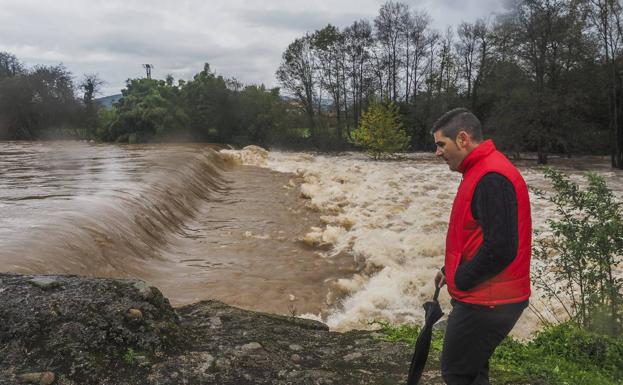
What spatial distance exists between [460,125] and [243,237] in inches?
445

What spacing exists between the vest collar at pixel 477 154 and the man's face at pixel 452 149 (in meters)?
0.04

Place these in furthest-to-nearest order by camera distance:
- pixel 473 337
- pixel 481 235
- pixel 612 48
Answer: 1. pixel 612 48
2. pixel 473 337
3. pixel 481 235

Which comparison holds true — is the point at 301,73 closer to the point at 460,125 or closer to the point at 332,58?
the point at 332,58

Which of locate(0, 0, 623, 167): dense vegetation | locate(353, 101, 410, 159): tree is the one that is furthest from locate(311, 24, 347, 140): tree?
locate(353, 101, 410, 159): tree

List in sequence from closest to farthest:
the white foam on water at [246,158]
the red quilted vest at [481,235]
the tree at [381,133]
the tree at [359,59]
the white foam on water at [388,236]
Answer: the red quilted vest at [481,235] → the white foam on water at [388,236] → the white foam on water at [246,158] → the tree at [381,133] → the tree at [359,59]

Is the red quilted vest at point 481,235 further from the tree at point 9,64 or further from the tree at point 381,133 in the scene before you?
the tree at point 9,64

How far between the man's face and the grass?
7.35 feet

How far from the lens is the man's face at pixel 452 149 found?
2959 mm

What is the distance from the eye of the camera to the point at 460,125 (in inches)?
117

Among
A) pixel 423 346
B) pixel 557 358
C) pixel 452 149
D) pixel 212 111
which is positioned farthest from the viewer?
pixel 212 111

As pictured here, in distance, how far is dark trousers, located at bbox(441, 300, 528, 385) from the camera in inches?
111

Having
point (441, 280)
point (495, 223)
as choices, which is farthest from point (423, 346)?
Answer: point (495, 223)

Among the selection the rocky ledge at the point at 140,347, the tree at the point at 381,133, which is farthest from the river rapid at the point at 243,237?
the tree at the point at 381,133

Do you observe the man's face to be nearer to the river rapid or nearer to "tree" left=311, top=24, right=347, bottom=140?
the river rapid
